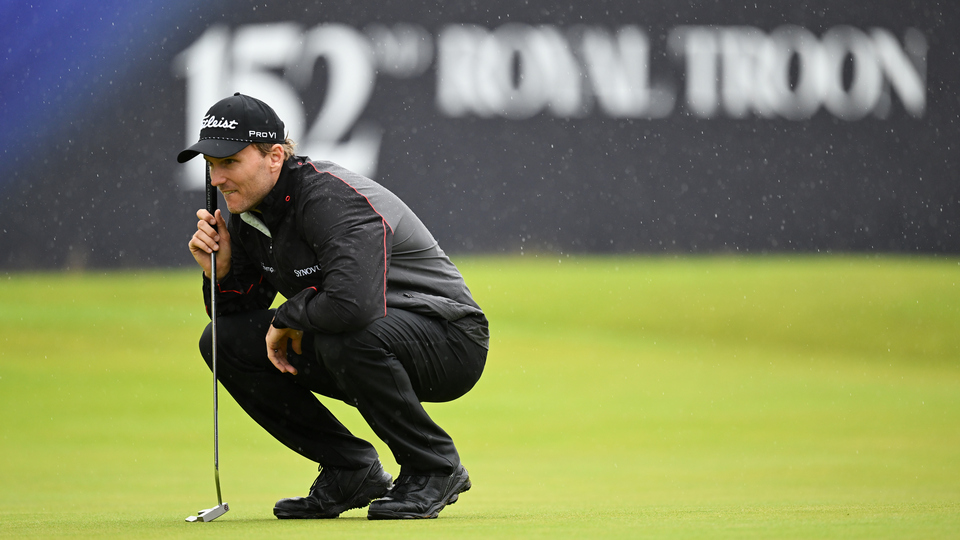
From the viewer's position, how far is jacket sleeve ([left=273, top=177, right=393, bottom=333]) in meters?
2.27

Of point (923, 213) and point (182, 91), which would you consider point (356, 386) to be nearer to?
point (182, 91)

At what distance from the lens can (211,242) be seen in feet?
8.27

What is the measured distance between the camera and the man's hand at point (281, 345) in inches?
94.9

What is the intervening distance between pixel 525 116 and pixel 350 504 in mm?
4957

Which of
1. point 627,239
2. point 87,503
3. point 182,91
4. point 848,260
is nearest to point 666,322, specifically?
point 627,239

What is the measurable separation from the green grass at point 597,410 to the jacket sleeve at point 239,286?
491mm

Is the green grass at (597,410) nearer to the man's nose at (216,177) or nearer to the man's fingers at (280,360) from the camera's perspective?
the man's fingers at (280,360)

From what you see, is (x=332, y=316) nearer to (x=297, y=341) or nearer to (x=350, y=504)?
(x=297, y=341)

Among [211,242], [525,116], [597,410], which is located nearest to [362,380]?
[211,242]

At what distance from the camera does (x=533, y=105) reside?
7.26 metres

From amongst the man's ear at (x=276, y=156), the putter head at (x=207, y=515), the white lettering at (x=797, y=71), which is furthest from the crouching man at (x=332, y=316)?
the white lettering at (x=797, y=71)

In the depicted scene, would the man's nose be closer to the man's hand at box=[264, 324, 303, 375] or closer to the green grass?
the man's hand at box=[264, 324, 303, 375]

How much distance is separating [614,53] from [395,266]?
5.06m

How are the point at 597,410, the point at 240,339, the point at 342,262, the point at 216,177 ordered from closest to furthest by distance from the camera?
the point at 342,262, the point at 216,177, the point at 240,339, the point at 597,410
